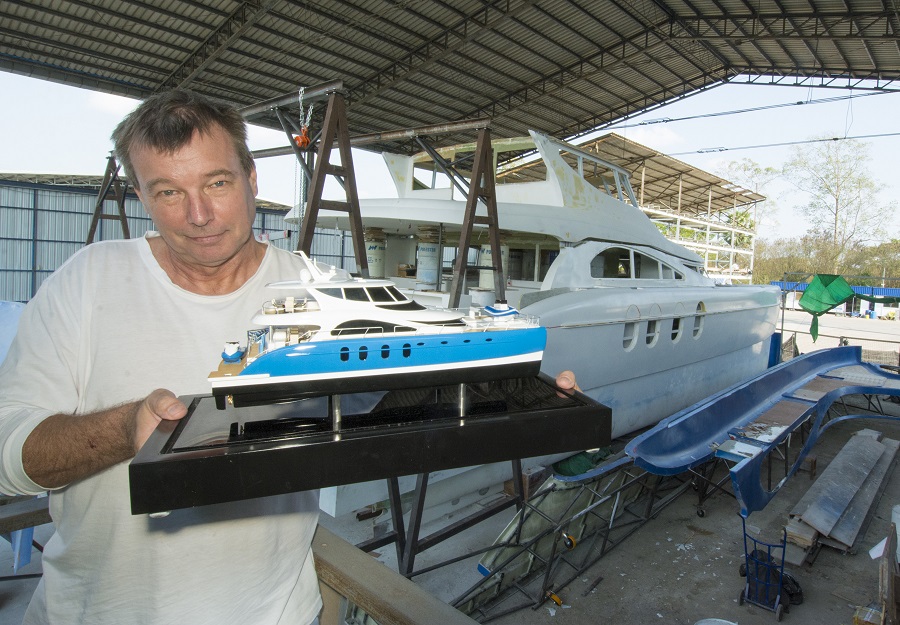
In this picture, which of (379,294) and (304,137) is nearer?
(379,294)

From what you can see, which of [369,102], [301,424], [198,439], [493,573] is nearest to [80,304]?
[198,439]

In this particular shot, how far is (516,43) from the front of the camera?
15.6 meters

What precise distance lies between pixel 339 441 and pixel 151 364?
0.64 meters

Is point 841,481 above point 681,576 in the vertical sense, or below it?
above

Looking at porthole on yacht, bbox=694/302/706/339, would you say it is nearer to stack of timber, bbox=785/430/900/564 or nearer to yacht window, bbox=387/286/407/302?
stack of timber, bbox=785/430/900/564

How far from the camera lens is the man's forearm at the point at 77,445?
125cm

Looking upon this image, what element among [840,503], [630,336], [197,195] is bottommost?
[840,503]

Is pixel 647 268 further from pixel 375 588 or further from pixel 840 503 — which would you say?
pixel 375 588

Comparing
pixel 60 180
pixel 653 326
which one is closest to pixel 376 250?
pixel 653 326

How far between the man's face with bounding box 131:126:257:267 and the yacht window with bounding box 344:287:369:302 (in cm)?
41

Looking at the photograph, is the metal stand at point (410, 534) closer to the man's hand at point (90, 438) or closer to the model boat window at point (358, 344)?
the model boat window at point (358, 344)

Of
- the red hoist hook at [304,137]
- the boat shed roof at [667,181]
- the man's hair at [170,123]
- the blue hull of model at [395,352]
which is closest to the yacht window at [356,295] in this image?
the blue hull of model at [395,352]

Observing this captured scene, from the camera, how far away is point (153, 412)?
1.24m

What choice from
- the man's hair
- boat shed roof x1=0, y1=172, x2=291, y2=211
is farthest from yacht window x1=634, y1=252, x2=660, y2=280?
boat shed roof x1=0, y1=172, x2=291, y2=211
